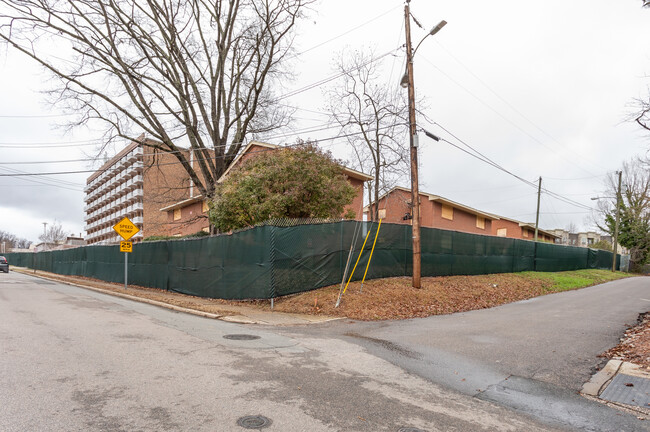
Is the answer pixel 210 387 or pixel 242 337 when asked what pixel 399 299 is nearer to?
pixel 242 337

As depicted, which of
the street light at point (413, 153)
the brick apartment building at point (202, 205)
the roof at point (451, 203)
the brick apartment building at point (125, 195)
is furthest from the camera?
the brick apartment building at point (125, 195)

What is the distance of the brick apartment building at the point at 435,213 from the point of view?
30438 mm

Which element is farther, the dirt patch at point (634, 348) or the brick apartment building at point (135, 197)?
the brick apartment building at point (135, 197)

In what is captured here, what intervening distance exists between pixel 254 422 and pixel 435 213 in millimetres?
28414

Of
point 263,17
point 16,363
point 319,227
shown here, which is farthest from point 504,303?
point 263,17

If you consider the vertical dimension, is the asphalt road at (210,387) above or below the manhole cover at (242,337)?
above

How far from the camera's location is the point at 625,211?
42500 mm

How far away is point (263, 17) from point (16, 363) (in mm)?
21223

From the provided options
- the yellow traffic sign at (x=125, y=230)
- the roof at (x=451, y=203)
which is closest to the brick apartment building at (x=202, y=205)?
the roof at (x=451, y=203)

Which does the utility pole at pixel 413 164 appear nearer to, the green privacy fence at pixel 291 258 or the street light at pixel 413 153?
the street light at pixel 413 153

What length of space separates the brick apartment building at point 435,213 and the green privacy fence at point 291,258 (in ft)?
26.3

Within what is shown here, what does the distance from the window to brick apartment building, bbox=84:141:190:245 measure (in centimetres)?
3586

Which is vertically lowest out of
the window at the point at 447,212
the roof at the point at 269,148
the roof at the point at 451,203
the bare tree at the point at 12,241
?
the bare tree at the point at 12,241

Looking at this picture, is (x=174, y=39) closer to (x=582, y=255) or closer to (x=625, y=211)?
(x=582, y=255)
